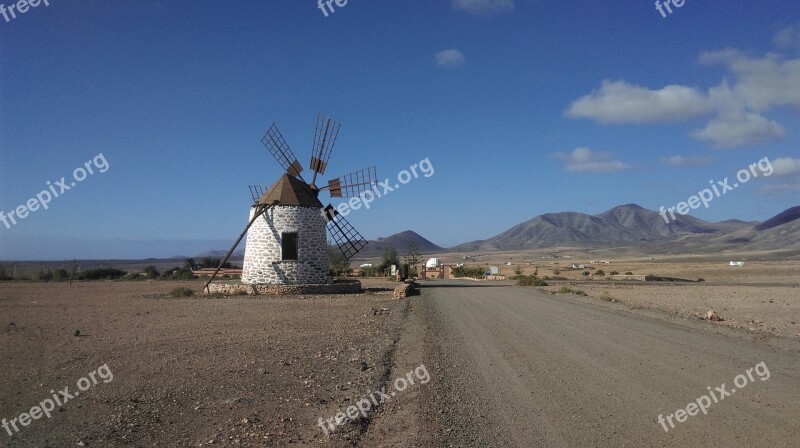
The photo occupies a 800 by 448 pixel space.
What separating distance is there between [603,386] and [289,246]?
2196 cm

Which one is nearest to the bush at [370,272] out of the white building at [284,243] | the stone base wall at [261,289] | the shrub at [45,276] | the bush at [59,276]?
the bush at [59,276]

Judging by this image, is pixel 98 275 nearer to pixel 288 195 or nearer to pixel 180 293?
pixel 180 293

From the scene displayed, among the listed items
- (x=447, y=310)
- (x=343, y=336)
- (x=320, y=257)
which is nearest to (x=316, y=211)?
(x=320, y=257)

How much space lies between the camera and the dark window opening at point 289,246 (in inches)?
1113

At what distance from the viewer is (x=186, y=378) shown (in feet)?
28.0

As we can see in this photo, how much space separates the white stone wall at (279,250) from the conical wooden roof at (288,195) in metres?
0.31

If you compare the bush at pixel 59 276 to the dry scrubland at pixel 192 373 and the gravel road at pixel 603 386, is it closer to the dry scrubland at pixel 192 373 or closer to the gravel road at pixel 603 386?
the dry scrubland at pixel 192 373

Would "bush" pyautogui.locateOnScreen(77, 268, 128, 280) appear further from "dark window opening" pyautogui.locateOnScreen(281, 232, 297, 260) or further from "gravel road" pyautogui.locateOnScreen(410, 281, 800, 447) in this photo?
"gravel road" pyautogui.locateOnScreen(410, 281, 800, 447)

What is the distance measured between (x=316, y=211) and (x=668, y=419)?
24386 millimetres

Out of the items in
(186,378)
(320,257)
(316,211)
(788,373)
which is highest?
(316,211)

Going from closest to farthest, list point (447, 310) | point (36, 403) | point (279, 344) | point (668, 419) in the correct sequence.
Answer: point (668, 419) < point (36, 403) < point (279, 344) < point (447, 310)

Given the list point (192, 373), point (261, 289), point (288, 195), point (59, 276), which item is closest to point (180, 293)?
point (261, 289)

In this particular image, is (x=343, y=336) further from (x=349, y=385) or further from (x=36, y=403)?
(x=36, y=403)

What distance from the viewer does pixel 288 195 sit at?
28797 mm
